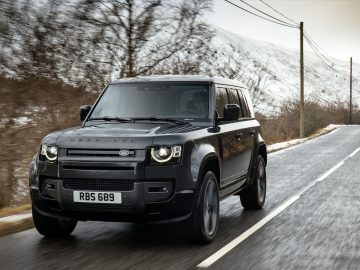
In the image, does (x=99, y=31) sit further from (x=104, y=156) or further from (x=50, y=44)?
(x=104, y=156)

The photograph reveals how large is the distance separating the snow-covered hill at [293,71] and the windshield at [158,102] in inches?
4010

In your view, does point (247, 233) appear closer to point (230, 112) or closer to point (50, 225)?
point (230, 112)

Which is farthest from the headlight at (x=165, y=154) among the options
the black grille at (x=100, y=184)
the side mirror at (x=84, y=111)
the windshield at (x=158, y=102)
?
the side mirror at (x=84, y=111)

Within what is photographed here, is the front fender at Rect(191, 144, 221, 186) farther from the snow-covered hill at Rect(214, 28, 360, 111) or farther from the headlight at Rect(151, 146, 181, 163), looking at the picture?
the snow-covered hill at Rect(214, 28, 360, 111)

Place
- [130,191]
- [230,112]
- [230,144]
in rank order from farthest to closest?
[230,144]
[230,112]
[130,191]

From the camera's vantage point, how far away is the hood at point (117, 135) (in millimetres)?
6270

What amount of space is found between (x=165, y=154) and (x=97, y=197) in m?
0.82

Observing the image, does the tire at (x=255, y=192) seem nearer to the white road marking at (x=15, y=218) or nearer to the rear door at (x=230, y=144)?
the rear door at (x=230, y=144)

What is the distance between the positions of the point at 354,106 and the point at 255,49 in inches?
2925

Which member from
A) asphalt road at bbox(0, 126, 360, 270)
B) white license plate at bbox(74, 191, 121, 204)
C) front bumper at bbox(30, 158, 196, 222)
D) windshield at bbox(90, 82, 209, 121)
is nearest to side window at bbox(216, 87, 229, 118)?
windshield at bbox(90, 82, 209, 121)

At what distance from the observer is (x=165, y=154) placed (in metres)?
6.28

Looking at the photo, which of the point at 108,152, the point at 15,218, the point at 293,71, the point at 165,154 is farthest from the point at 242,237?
the point at 293,71

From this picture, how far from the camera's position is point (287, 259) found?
6164mm

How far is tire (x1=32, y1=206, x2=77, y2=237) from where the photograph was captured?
6.96 metres
